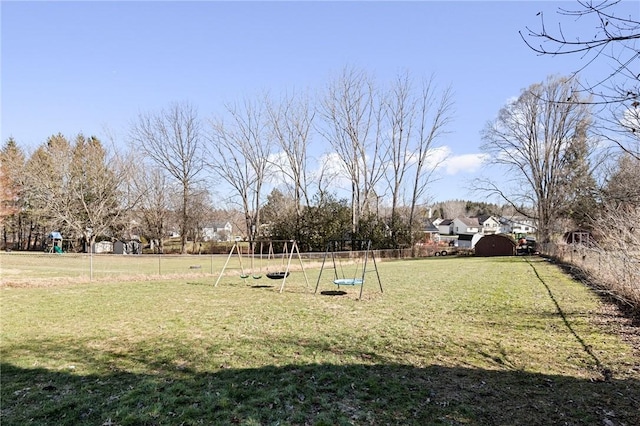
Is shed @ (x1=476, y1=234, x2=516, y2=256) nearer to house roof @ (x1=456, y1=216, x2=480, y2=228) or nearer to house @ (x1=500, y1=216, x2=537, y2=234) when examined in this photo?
house @ (x1=500, y1=216, x2=537, y2=234)

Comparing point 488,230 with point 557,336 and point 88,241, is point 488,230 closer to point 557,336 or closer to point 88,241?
point 88,241

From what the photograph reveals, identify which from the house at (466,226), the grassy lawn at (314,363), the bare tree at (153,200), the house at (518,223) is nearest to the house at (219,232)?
the bare tree at (153,200)

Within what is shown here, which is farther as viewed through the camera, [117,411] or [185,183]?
[185,183]

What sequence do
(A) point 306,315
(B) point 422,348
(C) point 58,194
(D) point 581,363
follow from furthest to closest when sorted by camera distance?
(C) point 58,194, (A) point 306,315, (B) point 422,348, (D) point 581,363

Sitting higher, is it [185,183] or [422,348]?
[185,183]

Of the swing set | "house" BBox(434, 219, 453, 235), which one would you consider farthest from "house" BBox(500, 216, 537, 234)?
the swing set

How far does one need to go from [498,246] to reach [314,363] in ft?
120

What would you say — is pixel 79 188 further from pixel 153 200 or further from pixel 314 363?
pixel 314 363

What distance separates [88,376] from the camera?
4895mm

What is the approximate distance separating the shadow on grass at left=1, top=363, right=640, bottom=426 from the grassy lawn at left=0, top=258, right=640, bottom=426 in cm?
2

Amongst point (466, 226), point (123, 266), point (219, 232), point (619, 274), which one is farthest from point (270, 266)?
point (466, 226)

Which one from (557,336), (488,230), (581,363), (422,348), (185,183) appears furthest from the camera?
(488,230)

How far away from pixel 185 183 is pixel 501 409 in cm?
3991

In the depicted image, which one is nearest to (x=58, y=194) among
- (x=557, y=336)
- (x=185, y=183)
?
(x=185, y=183)
